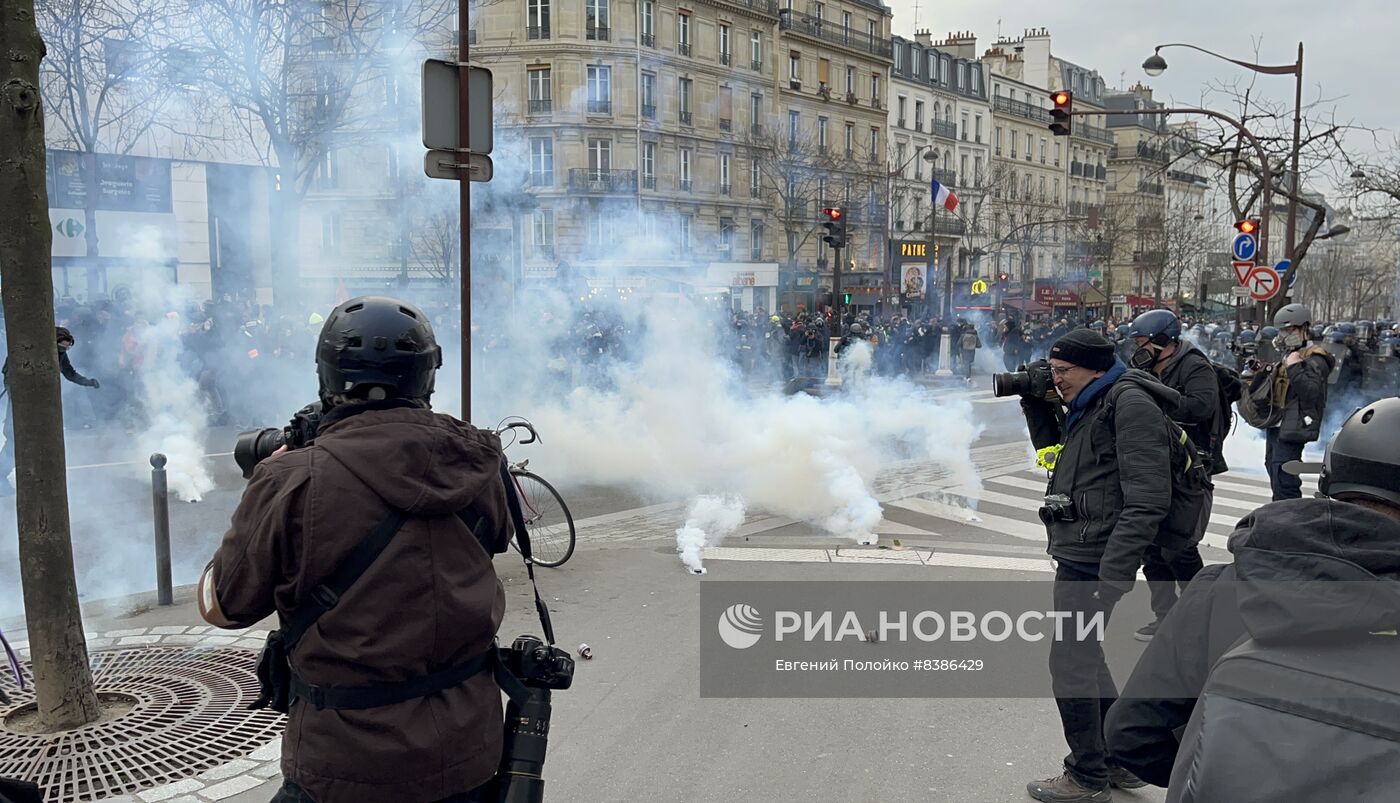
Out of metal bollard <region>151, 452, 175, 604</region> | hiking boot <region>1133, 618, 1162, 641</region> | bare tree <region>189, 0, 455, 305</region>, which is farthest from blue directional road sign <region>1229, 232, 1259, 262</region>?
metal bollard <region>151, 452, 175, 604</region>

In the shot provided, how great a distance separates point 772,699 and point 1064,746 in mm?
1261

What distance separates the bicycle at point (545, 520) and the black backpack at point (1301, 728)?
5725 mm

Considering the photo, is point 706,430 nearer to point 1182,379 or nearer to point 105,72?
point 1182,379

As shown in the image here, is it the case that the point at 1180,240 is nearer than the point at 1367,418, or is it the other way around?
the point at 1367,418

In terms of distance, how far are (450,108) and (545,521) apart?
3006mm

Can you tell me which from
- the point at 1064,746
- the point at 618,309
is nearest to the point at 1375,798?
the point at 1064,746

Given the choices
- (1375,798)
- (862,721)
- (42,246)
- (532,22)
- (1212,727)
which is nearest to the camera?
(1375,798)

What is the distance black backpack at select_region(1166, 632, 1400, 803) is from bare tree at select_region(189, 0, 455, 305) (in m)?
10.6

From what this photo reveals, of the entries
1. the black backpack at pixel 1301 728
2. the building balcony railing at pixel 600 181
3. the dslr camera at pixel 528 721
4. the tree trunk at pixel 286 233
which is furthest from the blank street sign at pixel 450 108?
the building balcony railing at pixel 600 181

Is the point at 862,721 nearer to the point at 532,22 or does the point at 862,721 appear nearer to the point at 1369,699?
the point at 1369,699

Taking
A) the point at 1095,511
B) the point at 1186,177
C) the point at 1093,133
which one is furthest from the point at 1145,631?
the point at 1093,133

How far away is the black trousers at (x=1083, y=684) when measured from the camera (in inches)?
139

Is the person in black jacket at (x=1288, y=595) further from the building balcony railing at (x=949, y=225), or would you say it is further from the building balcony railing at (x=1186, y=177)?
the building balcony railing at (x=949, y=225)

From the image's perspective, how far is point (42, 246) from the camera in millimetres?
3955
